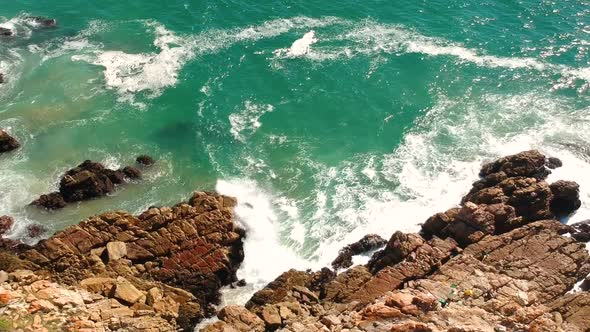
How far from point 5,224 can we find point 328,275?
3085 cm

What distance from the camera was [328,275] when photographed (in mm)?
46344

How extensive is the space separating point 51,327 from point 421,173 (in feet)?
132

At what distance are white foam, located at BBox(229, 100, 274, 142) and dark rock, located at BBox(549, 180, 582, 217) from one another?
33703 millimetres

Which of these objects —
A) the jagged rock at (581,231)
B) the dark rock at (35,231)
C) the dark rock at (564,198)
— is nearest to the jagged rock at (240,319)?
the dark rock at (35,231)

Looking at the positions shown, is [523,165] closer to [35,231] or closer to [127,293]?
[127,293]

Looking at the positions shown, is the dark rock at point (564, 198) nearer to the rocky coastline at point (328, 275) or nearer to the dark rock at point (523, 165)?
the rocky coastline at point (328, 275)

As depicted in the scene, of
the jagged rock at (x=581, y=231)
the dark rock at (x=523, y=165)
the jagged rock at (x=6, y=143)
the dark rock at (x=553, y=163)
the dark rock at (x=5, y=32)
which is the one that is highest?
the dark rock at (x=5, y=32)

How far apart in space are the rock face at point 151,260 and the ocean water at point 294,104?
3.35 m

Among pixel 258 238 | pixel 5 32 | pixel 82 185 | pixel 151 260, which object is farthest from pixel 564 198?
pixel 5 32

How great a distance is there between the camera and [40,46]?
243 feet

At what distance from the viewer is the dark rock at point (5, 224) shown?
48719 millimetres

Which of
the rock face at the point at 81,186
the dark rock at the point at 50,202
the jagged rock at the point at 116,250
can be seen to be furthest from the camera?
the rock face at the point at 81,186

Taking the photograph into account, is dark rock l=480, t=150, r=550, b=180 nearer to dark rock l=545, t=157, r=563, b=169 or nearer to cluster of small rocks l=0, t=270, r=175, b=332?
dark rock l=545, t=157, r=563, b=169

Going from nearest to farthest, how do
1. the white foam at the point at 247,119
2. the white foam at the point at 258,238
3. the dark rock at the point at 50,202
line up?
1. the white foam at the point at 258,238
2. the dark rock at the point at 50,202
3. the white foam at the point at 247,119
